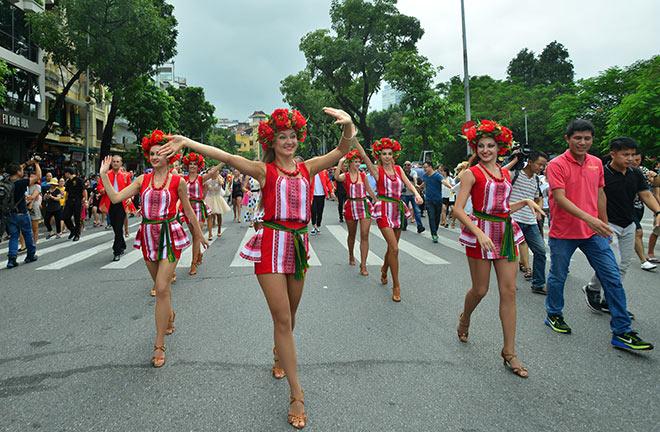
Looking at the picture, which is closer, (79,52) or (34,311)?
(34,311)

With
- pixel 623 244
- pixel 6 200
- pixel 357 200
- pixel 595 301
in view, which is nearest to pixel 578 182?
pixel 623 244

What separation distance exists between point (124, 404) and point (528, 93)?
51950 millimetres

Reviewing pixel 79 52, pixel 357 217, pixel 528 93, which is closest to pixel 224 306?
pixel 357 217

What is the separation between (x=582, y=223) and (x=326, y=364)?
2.76 metres

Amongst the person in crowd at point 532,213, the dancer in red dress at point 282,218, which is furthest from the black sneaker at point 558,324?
the dancer in red dress at point 282,218

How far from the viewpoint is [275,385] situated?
3555 mm

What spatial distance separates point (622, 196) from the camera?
516 centimetres

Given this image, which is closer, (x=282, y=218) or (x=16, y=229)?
(x=282, y=218)

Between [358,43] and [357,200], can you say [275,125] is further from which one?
[358,43]

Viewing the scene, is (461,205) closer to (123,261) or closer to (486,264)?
(486,264)

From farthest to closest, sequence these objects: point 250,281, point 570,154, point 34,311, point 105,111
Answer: point 105,111 < point 250,281 < point 34,311 < point 570,154

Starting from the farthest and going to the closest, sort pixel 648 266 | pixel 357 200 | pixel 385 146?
1. pixel 357 200
2. pixel 648 266
3. pixel 385 146

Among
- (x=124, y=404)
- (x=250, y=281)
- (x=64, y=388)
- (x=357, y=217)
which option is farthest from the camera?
(x=357, y=217)

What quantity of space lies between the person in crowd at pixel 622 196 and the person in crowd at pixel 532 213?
105 centimetres
